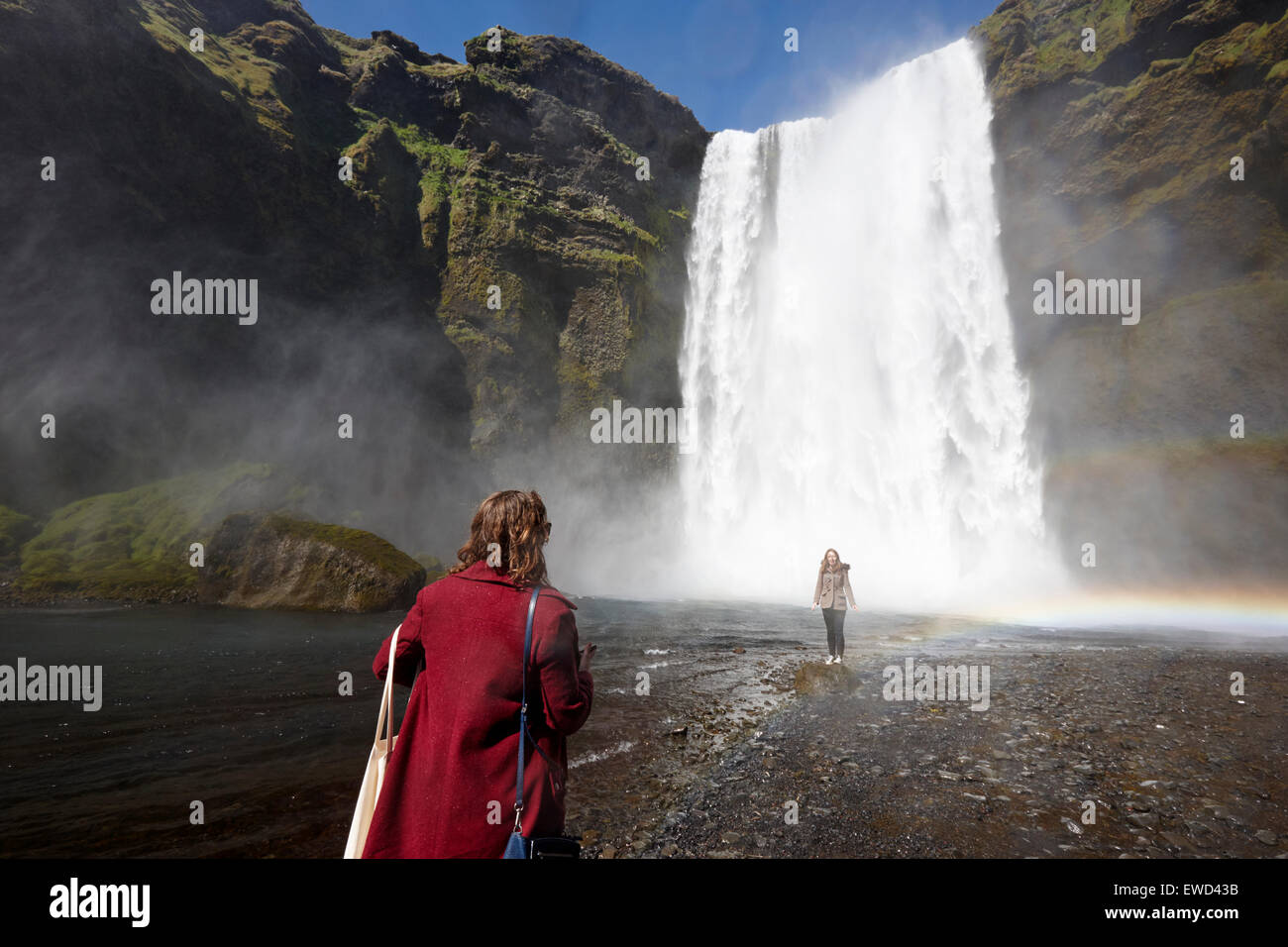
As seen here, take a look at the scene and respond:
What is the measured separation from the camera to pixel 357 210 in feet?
148

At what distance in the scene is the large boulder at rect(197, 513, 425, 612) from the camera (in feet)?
75.2

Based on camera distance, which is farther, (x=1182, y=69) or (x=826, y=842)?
(x=1182, y=69)

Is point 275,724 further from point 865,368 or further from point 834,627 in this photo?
point 865,368

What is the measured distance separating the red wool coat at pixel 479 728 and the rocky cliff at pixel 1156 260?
1605 inches

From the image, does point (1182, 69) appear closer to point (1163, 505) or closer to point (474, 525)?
point (1163, 505)

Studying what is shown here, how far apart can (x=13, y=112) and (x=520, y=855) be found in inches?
2019

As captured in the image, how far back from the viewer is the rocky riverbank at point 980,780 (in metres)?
5.02

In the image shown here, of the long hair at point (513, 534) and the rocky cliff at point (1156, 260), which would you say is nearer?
the long hair at point (513, 534)

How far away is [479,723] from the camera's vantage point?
88.6 inches

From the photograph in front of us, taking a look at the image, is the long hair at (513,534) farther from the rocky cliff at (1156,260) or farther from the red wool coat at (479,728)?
the rocky cliff at (1156,260)

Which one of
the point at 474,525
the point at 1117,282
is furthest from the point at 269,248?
the point at 1117,282

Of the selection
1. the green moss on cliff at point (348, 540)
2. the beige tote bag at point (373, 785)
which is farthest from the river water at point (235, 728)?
the green moss on cliff at point (348, 540)

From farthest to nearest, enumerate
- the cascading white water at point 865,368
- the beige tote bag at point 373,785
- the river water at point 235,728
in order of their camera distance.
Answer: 1. the cascading white water at point 865,368
2. the river water at point 235,728
3. the beige tote bag at point 373,785

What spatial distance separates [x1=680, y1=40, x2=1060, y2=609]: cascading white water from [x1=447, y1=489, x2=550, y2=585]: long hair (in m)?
29.1
